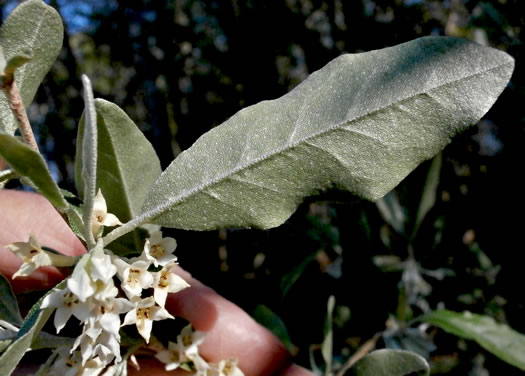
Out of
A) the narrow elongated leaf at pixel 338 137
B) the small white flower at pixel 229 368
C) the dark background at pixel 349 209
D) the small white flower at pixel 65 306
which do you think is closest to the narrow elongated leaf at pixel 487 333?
the dark background at pixel 349 209

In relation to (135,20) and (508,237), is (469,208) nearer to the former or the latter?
(508,237)

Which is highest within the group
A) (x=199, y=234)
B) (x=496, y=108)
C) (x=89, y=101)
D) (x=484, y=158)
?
(x=89, y=101)

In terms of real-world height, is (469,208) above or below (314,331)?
above

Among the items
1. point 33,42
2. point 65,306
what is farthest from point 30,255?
point 33,42

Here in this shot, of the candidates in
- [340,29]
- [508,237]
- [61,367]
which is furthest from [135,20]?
[61,367]

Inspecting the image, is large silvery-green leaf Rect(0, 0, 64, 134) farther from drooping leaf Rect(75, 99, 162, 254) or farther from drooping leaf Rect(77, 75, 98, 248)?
drooping leaf Rect(77, 75, 98, 248)

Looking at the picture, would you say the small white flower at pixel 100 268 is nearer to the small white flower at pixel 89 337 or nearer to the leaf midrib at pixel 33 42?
the small white flower at pixel 89 337
